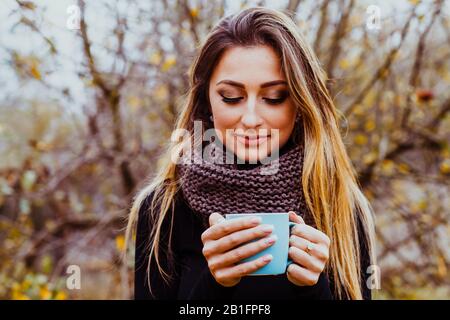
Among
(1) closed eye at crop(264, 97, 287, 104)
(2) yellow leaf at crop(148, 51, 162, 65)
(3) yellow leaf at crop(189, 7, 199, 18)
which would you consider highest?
(3) yellow leaf at crop(189, 7, 199, 18)

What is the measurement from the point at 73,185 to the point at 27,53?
4.53 ft

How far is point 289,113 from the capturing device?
1.52 metres

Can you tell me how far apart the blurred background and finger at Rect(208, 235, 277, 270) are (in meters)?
1.23

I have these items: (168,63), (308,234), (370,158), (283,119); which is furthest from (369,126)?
(308,234)

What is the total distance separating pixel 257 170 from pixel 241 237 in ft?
1.11

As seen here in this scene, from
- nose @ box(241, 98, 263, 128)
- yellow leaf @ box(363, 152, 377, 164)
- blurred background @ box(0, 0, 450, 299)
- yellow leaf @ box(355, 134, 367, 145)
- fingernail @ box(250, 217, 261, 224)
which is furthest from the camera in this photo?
yellow leaf @ box(355, 134, 367, 145)

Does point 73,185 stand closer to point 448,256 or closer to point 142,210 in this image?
point 142,210

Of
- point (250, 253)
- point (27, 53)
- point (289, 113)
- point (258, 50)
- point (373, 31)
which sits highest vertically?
point (373, 31)

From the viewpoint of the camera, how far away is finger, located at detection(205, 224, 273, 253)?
1.20 meters

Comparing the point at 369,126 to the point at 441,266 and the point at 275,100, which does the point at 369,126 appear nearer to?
the point at 441,266

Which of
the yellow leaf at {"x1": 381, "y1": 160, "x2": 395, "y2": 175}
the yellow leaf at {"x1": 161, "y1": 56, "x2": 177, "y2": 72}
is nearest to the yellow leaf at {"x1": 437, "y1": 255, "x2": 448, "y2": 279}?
the yellow leaf at {"x1": 381, "y1": 160, "x2": 395, "y2": 175}

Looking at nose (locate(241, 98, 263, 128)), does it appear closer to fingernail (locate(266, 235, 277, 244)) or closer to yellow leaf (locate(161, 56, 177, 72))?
fingernail (locate(266, 235, 277, 244))

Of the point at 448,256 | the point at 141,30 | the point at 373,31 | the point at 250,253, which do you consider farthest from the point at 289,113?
the point at 448,256

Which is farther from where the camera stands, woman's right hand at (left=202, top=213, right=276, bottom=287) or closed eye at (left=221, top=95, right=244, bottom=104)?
closed eye at (left=221, top=95, right=244, bottom=104)
